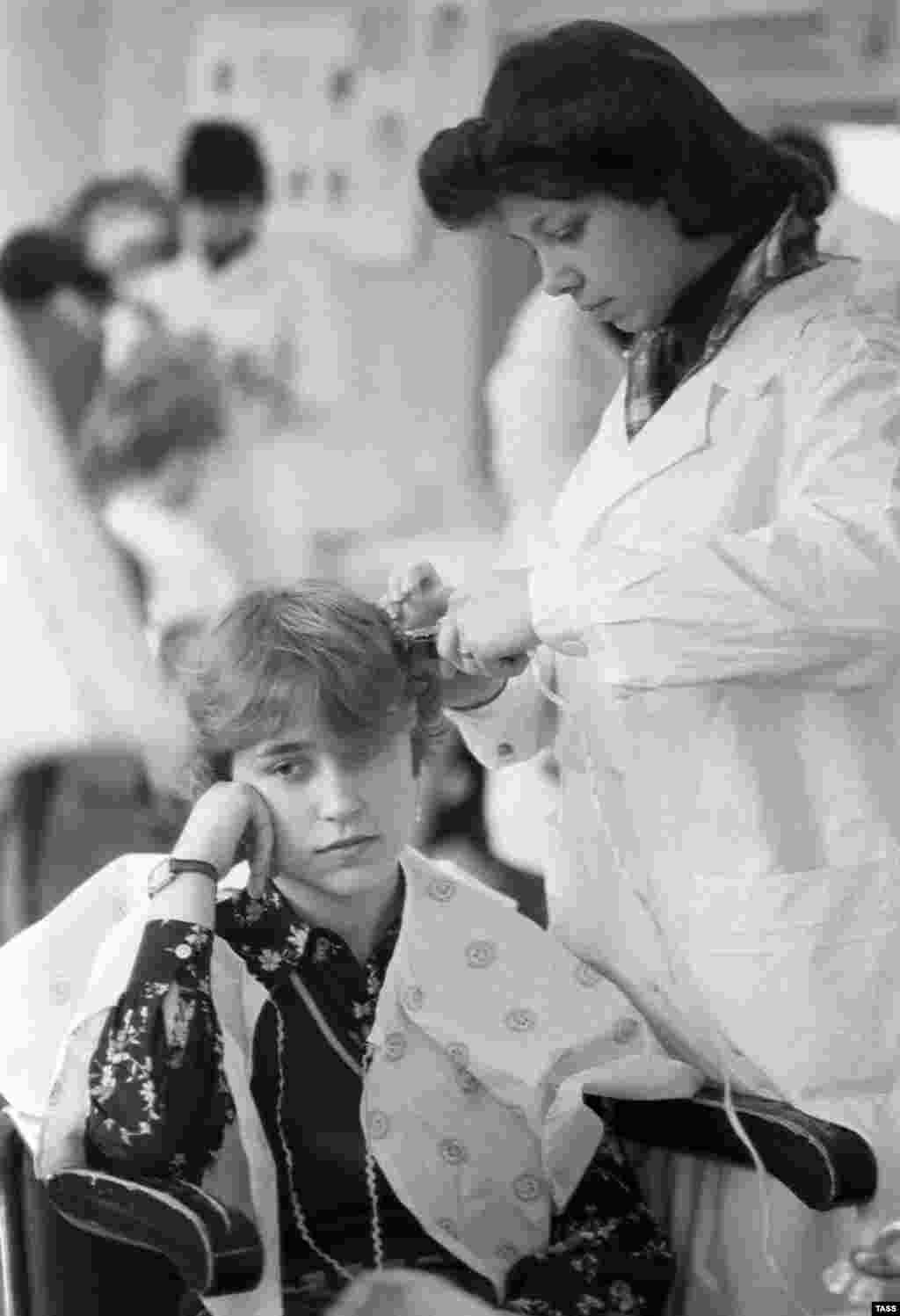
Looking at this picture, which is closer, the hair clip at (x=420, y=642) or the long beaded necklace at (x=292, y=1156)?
the long beaded necklace at (x=292, y=1156)

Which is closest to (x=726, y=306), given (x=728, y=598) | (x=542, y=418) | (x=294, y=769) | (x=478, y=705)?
(x=728, y=598)

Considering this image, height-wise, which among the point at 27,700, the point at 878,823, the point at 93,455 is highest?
the point at 878,823

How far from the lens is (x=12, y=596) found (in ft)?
15.6

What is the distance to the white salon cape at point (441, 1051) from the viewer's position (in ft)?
5.87

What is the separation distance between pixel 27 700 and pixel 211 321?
3.42 ft

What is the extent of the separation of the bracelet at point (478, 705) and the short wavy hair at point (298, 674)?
0.32 feet

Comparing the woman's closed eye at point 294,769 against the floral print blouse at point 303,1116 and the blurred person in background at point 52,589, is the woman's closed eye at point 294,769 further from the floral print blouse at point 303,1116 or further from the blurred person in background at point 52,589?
the blurred person in background at point 52,589

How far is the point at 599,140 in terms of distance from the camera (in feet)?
5.64

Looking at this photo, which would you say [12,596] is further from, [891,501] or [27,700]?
[891,501]

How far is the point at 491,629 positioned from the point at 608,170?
39 centimetres

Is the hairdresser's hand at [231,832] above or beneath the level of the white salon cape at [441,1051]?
above

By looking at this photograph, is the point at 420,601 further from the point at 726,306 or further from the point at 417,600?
the point at 726,306

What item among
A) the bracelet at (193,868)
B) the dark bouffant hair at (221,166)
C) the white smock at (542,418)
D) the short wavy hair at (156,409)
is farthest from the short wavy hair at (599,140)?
the dark bouffant hair at (221,166)

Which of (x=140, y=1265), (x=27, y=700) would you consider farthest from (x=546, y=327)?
(x=27, y=700)
